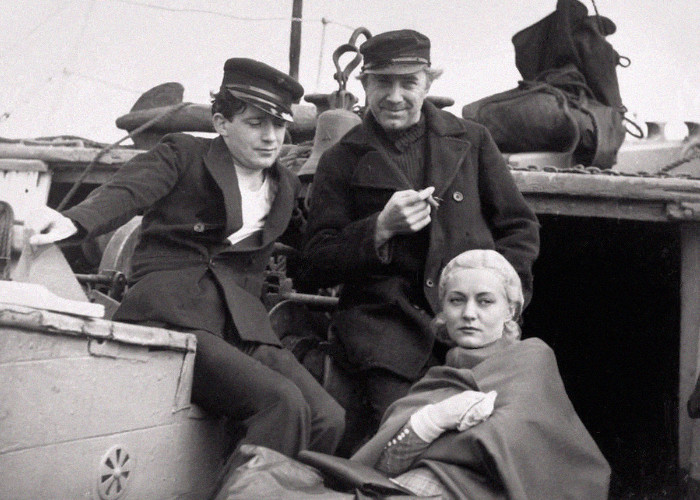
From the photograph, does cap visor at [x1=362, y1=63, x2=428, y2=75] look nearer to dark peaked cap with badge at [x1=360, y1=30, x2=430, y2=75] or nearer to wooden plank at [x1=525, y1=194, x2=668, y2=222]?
dark peaked cap with badge at [x1=360, y1=30, x2=430, y2=75]

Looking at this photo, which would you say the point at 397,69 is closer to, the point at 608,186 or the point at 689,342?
the point at 608,186

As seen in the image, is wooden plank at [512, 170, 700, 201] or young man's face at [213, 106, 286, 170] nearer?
young man's face at [213, 106, 286, 170]

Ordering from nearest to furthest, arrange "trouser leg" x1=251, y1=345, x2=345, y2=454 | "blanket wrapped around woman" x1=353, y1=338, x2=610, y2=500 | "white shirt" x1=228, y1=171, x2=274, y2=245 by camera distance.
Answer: "blanket wrapped around woman" x1=353, y1=338, x2=610, y2=500
"trouser leg" x1=251, y1=345, x2=345, y2=454
"white shirt" x1=228, y1=171, x2=274, y2=245

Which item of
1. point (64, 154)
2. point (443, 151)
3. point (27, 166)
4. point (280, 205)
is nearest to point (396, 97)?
point (443, 151)

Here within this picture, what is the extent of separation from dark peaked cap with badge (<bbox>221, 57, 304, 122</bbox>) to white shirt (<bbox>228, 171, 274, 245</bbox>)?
0.31 meters

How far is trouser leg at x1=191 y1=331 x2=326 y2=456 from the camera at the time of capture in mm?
3535

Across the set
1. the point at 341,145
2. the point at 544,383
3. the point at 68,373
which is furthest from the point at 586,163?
the point at 68,373

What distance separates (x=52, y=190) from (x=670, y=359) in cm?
424

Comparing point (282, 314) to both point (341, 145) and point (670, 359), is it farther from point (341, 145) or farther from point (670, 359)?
point (670, 359)

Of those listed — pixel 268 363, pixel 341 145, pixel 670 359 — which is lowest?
pixel 670 359

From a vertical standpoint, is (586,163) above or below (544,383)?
above

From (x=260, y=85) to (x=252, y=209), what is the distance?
0.48 m

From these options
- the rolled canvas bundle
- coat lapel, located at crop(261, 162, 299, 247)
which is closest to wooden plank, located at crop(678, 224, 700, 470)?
the rolled canvas bundle

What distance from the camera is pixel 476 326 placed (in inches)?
134
